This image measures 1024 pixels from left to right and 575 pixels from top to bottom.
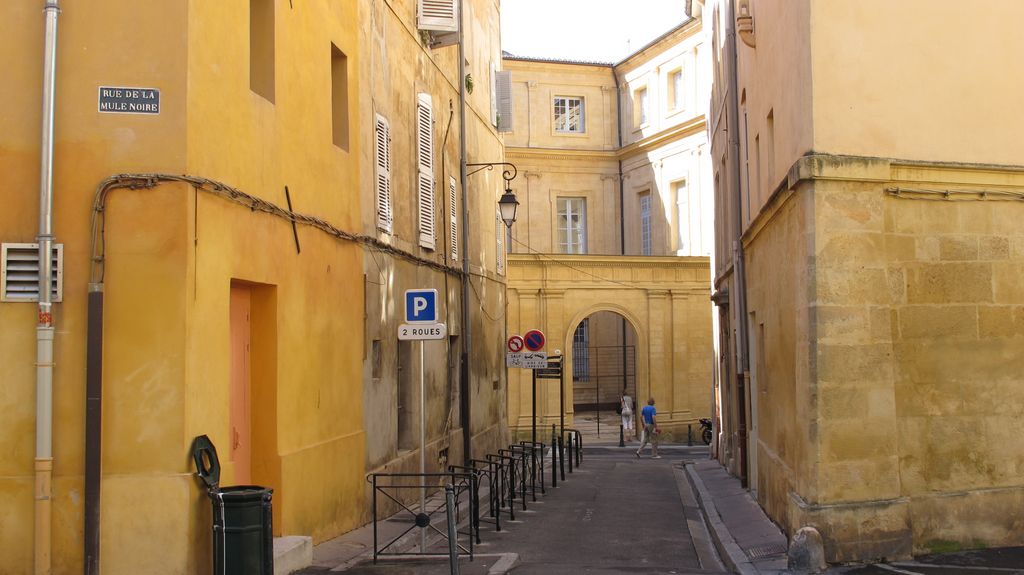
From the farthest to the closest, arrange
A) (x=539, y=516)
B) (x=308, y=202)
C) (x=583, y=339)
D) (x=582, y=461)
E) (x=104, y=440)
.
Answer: (x=583, y=339), (x=582, y=461), (x=539, y=516), (x=308, y=202), (x=104, y=440)

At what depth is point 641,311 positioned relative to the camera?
37188 mm

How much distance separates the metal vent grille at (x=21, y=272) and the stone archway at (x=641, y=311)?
27.8 m

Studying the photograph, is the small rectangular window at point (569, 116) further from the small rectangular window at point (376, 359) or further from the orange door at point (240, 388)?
the orange door at point (240, 388)

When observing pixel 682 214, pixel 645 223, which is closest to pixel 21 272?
pixel 682 214

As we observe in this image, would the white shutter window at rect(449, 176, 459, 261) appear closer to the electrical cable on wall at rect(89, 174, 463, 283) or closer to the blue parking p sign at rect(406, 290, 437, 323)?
the blue parking p sign at rect(406, 290, 437, 323)

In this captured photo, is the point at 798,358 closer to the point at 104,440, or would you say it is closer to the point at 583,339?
the point at 104,440

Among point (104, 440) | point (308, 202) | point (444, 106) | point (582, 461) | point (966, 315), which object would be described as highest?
point (444, 106)

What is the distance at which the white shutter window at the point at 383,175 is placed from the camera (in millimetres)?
14695

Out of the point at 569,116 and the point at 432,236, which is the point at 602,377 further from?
the point at 432,236

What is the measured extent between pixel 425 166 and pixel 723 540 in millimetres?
8272

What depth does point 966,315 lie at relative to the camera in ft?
33.4

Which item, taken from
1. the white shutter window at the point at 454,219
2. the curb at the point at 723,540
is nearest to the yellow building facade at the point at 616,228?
the white shutter window at the point at 454,219

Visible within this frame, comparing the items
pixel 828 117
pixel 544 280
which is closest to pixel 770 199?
pixel 828 117

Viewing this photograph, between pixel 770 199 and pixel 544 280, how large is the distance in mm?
23968
